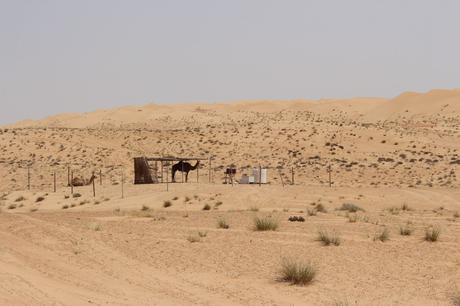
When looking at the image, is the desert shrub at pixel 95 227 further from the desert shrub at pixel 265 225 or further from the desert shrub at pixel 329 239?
the desert shrub at pixel 329 239

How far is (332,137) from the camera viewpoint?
76.2 metres

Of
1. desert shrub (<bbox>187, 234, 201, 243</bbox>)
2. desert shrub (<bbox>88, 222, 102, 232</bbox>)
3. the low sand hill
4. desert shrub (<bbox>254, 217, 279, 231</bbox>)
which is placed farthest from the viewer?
the low sand hill

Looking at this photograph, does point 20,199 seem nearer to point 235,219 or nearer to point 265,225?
point 235,219

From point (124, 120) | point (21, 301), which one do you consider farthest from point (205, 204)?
point (124, 120)

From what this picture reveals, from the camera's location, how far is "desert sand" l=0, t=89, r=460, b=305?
45.2ft

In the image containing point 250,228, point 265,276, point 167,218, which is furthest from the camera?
point 167,218

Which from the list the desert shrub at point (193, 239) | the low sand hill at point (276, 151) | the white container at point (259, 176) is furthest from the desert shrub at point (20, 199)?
the desert shrub at point (193, 239)

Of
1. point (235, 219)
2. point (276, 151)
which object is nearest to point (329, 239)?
point (235, 219)

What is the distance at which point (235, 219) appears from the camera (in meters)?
27.5

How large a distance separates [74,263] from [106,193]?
26.6 meters

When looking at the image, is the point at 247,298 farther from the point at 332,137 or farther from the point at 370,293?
the point at 332,137

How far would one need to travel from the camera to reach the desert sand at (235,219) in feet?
45.2

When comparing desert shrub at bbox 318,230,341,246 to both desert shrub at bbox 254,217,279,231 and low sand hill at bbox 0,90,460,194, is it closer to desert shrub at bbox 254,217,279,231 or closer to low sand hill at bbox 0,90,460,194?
desert shrub at bbox 254,217,279,231

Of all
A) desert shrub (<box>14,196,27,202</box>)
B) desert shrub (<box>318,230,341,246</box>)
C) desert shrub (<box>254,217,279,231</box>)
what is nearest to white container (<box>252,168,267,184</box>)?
desert shrub (<box>14,196,27,202</box>)
